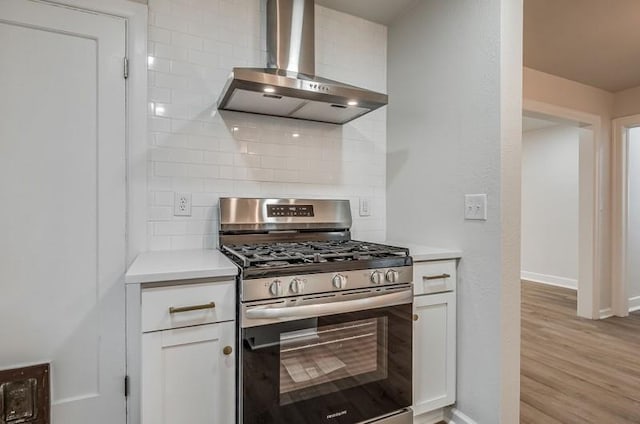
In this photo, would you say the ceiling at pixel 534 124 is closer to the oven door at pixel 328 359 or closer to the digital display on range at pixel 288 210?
the digital display on range at pixel 288 210

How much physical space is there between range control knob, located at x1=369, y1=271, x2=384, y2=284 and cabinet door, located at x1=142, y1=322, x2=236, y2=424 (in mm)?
636

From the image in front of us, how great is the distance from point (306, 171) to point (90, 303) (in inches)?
54.0

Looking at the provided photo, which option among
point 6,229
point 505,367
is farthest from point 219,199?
point 505,367

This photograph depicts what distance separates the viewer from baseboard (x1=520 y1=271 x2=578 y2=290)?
16.3 feet

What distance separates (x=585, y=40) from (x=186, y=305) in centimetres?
341

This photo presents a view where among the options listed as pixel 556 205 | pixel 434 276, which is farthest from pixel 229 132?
pixel 556 205

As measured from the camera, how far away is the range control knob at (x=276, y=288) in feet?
4.34

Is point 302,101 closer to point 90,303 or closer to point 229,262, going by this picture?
point 229,262

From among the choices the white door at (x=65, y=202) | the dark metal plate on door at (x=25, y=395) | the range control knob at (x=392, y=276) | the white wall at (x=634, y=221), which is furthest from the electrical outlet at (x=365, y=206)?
the white wall at (x=634, y=221)

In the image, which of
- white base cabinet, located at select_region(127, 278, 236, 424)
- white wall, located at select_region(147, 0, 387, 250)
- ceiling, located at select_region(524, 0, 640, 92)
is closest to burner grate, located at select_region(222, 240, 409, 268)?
white base cabinet, located at select_region(127, 278, 236, 424)

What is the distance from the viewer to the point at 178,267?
4.31 ft

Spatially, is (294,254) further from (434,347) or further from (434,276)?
(434,347)

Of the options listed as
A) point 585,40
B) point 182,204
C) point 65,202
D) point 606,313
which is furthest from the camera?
point 606,313

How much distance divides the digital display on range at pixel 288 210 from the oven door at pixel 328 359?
2.42 ft
